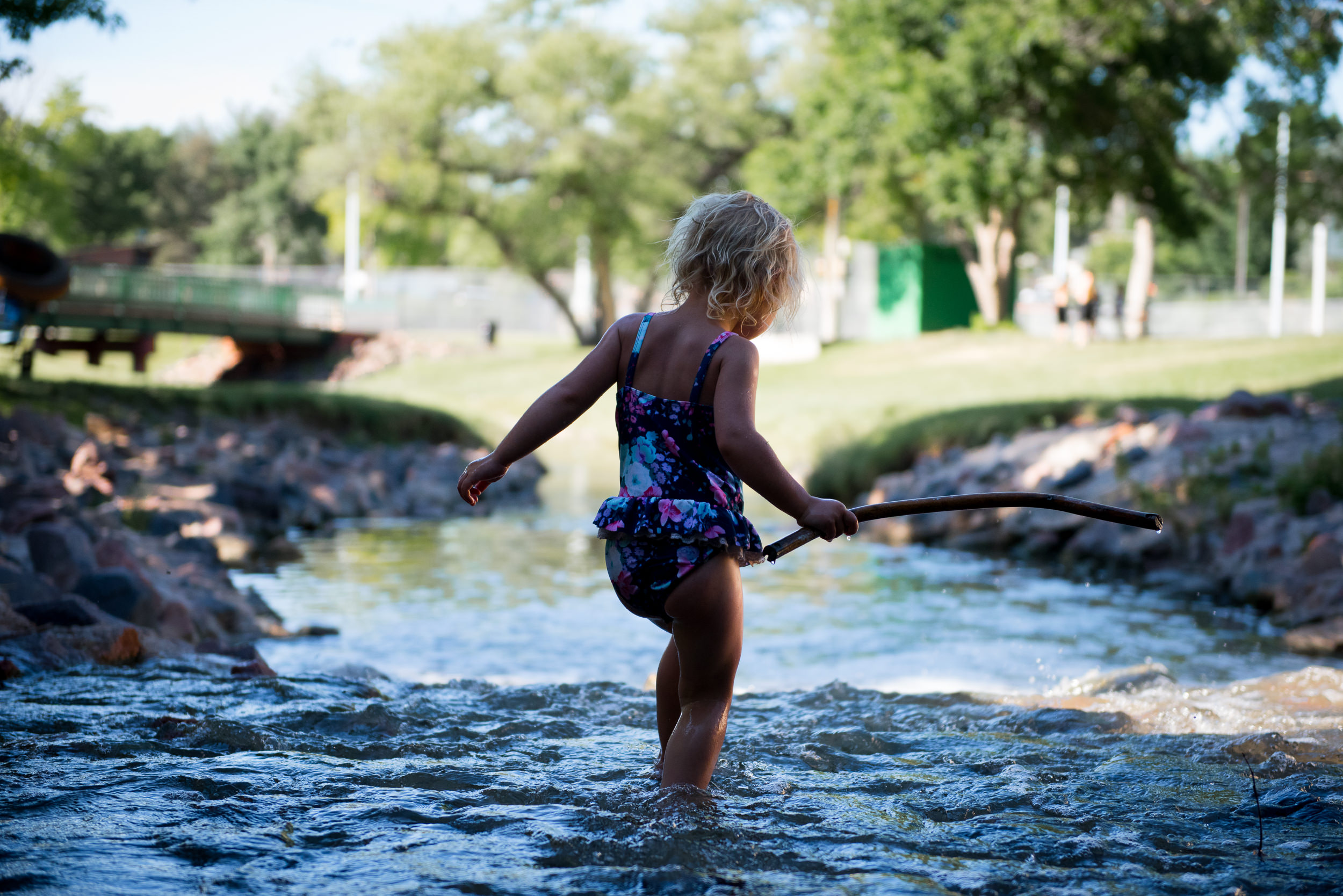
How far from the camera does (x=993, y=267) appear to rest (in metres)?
28.6

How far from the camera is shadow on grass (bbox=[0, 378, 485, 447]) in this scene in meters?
12.6

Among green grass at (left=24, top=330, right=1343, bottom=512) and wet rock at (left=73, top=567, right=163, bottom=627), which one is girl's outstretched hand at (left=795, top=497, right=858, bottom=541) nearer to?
wet rock at (left=73, top=567, right=163, bottom=627)

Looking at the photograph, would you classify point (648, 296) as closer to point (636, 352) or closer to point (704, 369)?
point (636, 352)

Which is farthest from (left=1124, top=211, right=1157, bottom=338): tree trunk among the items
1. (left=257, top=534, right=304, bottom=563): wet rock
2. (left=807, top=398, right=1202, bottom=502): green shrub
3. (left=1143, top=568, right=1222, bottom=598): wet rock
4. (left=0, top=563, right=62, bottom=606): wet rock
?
(left=0, top=563, right=62, bottom=606): wet rock

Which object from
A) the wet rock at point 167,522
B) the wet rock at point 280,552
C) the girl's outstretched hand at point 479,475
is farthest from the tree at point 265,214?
the girl's outstretched hand at point 479,475

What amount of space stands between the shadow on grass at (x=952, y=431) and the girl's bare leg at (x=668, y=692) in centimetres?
913

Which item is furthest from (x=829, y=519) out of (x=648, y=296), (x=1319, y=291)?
(x=648, y=296)

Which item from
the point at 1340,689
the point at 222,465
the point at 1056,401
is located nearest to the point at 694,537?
the point at 1340,689

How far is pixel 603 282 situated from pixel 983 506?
117 ft

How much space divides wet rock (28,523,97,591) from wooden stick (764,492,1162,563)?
382 centimetres

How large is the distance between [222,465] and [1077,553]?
7500mm

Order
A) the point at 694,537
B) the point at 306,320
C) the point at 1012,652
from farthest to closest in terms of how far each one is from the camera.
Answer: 1. the point at 306,320
2. the point at 1012,652
3. the point at 694,537

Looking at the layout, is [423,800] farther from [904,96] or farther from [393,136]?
[393,136]

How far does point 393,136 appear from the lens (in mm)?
35156
